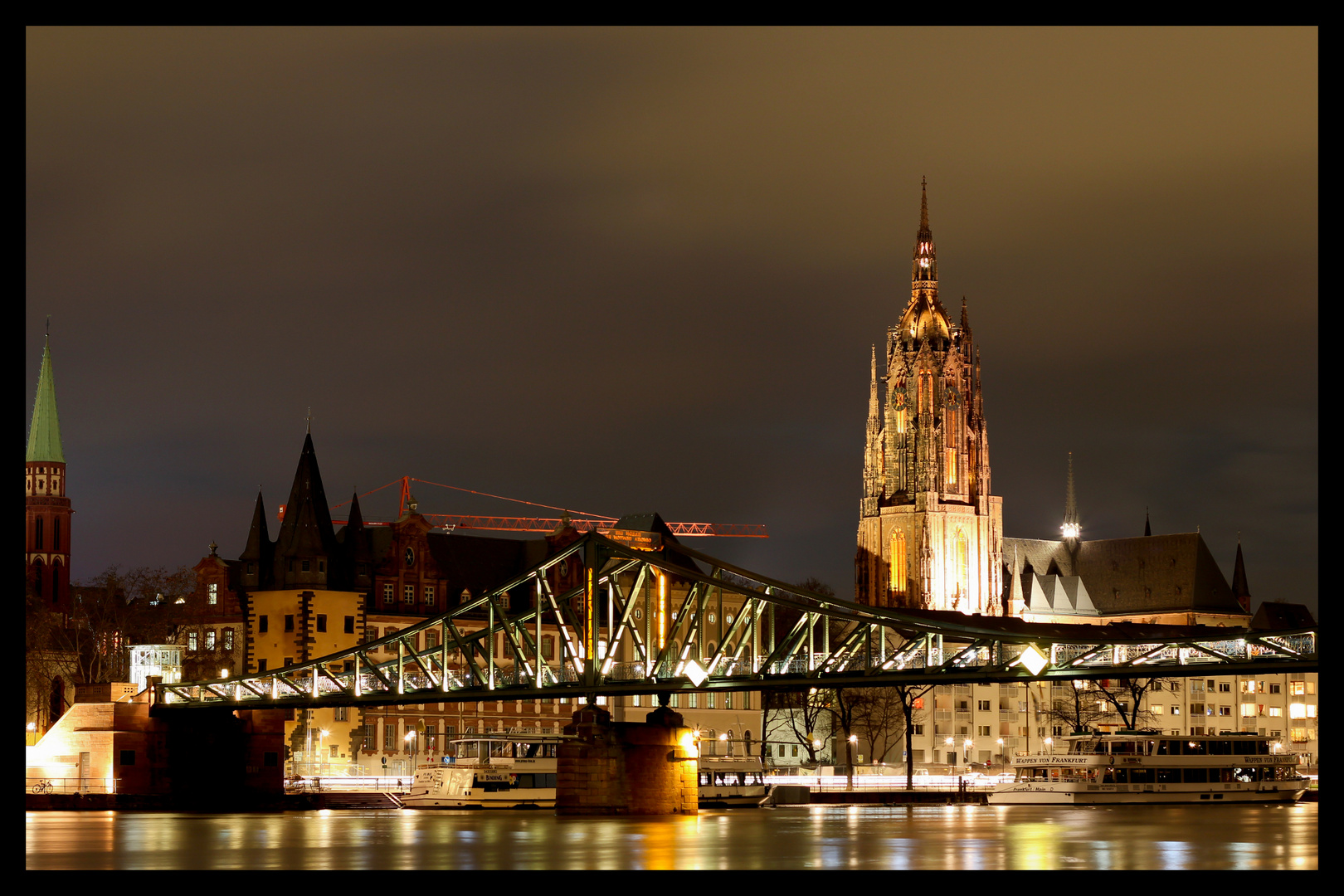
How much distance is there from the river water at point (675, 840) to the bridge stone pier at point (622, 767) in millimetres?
2009

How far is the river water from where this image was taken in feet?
201

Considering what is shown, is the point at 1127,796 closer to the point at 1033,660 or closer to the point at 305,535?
the point at 1033,660

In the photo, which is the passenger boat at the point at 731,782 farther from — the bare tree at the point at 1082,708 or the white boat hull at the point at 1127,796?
the bare tree at the point at 1082,708

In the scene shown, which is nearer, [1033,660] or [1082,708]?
[1033,660]

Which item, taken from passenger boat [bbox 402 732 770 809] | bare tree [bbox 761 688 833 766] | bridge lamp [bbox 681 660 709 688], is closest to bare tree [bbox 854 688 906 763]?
bare tree [bbox 761 688 833 766]

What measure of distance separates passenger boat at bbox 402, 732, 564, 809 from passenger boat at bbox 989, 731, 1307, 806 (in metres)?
27.3

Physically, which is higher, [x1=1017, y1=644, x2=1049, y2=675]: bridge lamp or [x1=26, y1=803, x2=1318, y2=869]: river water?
[x1=1017, y1=644, x2=1049, y2=675]: bridge lamp

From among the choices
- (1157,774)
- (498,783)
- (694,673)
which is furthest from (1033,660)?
(1157,774)

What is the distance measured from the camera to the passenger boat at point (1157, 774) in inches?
4697

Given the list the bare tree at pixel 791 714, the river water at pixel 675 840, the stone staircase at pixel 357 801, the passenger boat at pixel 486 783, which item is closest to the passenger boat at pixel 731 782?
Result: the passenger boat at pixel 486 783

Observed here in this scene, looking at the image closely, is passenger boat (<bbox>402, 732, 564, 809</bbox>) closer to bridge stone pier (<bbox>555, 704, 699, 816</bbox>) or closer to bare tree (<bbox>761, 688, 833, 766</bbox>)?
bridge stone pier (<bbox>555, 704, 699, 816</bbox>)

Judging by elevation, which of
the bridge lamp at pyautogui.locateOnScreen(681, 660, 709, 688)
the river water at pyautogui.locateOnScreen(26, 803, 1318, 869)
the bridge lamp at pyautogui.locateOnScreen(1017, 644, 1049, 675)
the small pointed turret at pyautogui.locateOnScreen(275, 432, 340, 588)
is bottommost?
the river water at pyautogui.locateOnScreen(26, 803, 1318, 869)

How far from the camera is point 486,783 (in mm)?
112312

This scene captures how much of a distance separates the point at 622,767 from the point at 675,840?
76.3 feet
